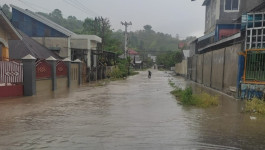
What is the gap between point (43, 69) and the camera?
15562 millimetres

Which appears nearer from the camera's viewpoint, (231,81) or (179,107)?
(179,107)

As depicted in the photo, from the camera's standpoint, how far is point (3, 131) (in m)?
6.36

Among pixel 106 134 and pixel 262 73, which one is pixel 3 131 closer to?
pixel 106 134

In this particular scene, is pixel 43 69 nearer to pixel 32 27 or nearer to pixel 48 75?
pixel 48 75

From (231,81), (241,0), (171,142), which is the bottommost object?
(171,142)

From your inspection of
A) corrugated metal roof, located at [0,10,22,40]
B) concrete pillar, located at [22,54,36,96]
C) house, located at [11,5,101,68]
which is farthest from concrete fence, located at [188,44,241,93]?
house, located at [11,5,101,68]

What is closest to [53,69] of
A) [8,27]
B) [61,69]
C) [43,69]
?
[43,69]

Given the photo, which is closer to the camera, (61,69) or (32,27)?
(61,69)

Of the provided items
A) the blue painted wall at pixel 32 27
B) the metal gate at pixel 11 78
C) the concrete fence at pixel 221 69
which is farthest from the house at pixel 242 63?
the blue painted wall at pixel 32 27

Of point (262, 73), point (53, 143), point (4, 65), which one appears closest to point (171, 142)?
point (53, 143)

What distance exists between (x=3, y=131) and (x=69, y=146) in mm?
2264

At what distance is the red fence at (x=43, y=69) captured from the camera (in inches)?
583

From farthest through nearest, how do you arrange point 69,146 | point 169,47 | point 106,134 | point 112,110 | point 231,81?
point 169,47 → point 231,81 → point 112,110 → point 106,134 → point 69,146

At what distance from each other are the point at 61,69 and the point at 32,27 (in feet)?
35.1
